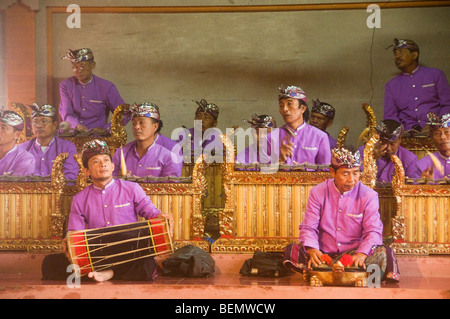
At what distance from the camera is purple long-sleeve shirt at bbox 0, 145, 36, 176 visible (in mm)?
6766

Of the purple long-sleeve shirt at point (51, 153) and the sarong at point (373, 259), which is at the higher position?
the purple long-sleeve shirt at point (51, 153)

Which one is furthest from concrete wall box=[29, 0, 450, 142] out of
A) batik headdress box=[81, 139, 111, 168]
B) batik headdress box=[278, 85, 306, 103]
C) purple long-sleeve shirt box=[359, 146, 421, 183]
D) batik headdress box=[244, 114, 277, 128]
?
batik headdress box=[81, 139, 111, 168]

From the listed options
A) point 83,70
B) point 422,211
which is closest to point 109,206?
point 422,211

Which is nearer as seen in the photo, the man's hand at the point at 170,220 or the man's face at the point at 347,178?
the man's face at the point at 347,178

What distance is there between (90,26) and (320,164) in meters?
4.28

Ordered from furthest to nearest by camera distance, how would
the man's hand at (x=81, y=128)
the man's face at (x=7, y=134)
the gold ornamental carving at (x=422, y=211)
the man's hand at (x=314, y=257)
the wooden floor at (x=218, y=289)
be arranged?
1. the man's hand at (x=81, y=128)
2. the man's face at (x=7, y=134)
3. the gold ornamental carving at (x=422, y=211)
4. the man's hand at (x=314, y=257)
5. the wooden floor at (x=218, y=289)

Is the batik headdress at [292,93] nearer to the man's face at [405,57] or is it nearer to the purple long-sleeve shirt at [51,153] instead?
the man's face at [405,57]

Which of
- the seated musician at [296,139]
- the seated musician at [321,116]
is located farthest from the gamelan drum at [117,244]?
the seated musician at [321,116]

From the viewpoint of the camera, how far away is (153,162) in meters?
6.64

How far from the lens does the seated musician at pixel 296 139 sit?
21.1ft

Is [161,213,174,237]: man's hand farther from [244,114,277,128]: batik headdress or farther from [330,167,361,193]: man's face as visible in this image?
[244,114,277,128]: batik headdress

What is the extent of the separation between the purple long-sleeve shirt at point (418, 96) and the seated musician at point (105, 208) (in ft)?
12.0
